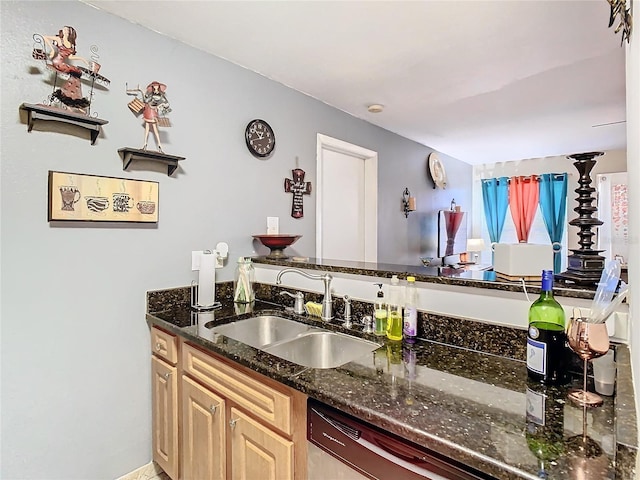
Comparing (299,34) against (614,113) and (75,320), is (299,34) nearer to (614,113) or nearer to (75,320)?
(75,320)

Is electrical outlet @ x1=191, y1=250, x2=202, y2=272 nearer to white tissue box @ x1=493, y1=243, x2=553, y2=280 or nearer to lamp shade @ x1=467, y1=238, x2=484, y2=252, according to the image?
white tissue box @ x1=493, y1=243, x2=553, y2=280

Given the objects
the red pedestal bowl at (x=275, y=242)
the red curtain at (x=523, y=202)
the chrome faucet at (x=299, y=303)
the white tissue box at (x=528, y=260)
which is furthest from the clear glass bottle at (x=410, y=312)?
the red curtain at (x=523, y=202)

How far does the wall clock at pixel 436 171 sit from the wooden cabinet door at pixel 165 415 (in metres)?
3.72

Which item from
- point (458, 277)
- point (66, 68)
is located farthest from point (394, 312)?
point (66, 68)

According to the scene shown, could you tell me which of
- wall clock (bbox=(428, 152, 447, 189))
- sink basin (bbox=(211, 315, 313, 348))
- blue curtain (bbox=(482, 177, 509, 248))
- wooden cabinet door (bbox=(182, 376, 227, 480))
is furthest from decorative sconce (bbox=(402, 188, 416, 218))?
wooden cabinet door (bbox=(182, 376, 227, 480))

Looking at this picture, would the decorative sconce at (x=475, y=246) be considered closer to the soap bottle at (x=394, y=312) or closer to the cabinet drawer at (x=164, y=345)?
the soap bottle at (x=394, y=312)

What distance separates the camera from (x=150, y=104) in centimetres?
178

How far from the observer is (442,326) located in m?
1.34

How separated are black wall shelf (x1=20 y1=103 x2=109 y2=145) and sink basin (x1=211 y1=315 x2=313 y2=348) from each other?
3.60 ft

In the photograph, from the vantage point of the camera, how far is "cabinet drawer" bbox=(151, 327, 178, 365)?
1.64 metres

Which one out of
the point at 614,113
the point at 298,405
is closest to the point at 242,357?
the point at 298,405

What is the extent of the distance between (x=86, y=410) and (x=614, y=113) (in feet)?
14.9

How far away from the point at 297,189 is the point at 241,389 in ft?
5.39

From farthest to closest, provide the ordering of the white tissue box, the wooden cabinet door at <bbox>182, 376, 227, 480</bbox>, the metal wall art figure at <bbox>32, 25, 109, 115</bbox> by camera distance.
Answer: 1. the metal wall art figure at <bbox>32, 25, 109, 115</bbox>
2. the wooden cabinet door at <bbox>182, 376, 227, 480</bbox>
3. the white tissue box
